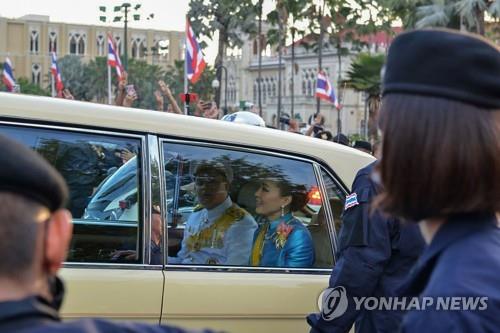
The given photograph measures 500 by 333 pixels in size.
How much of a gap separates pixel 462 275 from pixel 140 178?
210 centimetres

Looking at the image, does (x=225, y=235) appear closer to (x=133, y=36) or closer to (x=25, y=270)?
(x=25, y=270)

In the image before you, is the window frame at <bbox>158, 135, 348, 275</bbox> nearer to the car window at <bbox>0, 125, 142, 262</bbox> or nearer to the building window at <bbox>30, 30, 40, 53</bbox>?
the car window at <bbox>0, 125, 142, 262</bbox>

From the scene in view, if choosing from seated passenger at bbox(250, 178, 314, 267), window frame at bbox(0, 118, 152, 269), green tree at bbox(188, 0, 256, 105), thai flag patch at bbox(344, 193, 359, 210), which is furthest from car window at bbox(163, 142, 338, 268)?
green tree at bbox(188, 0, 256, 105)

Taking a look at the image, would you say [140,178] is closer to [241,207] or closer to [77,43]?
[241,207]

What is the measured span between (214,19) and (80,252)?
2736cm

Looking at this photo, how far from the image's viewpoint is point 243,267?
359 centimetres

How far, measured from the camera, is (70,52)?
403 feet

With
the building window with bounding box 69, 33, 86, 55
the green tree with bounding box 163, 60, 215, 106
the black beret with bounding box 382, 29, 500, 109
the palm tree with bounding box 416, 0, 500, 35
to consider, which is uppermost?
the building window with bounding box 69, 33, 86, 55

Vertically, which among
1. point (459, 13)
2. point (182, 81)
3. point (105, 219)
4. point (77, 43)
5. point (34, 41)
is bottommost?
point (182, 81)

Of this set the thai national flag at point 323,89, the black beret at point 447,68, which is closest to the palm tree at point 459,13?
the thai national flag at point 323,89

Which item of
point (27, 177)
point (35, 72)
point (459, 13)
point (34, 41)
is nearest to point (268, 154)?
point (27, 177)

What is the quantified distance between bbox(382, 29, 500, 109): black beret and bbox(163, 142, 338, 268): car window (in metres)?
1.95

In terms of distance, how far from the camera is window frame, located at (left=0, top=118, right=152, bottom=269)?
3.28 metres

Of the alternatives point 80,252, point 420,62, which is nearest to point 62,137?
point 80,252
